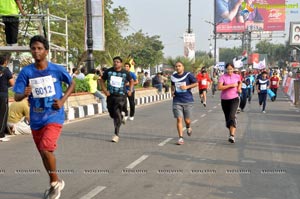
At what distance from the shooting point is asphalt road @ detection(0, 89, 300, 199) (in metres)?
5.90

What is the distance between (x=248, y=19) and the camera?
67.6m

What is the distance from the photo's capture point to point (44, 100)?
539 centimetres

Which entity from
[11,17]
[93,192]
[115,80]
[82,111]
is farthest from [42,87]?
[82,111]

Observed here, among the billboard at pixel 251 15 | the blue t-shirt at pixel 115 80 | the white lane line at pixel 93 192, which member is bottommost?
the white lane line at pixel 93 192

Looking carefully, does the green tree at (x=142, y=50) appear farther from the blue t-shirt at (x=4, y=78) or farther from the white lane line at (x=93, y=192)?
the white lane line at (x=93, y=192)

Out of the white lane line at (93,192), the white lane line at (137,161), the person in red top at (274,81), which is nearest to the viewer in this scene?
the white lane line at (93,192)

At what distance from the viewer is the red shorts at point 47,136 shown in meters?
5.29

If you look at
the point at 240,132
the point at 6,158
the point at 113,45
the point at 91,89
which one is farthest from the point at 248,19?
the point at 6,158

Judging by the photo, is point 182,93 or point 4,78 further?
point 182,93

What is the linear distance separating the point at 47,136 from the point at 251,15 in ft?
213

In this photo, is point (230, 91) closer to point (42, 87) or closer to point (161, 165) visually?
point (161, 165)

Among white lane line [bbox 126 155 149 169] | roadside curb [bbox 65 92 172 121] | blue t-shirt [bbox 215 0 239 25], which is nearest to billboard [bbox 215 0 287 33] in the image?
blue t-shirt [bbox 215 0 239 25]

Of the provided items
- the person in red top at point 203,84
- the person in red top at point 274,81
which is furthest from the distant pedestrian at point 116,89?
the person in red top at point 274,81

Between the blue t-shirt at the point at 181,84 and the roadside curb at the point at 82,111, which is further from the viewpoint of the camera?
the roadside curb at the point at 82,111
